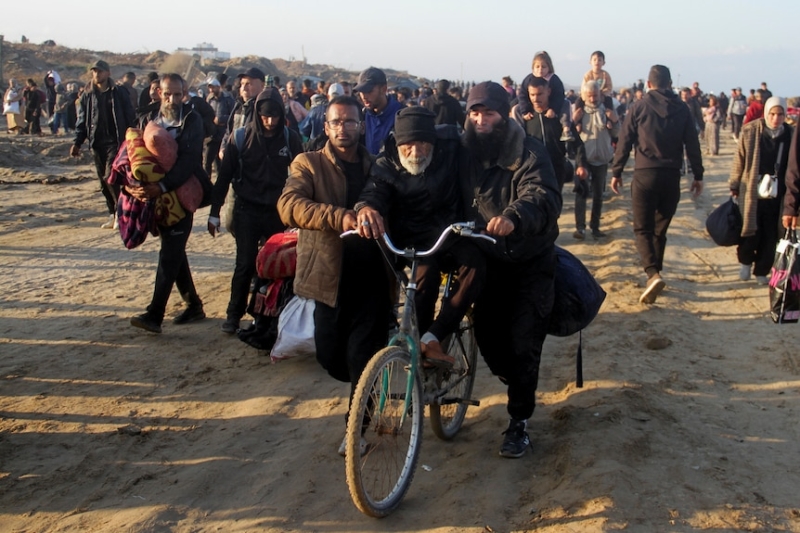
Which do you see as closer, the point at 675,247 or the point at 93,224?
the point at 675,247

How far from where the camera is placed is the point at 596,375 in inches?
245

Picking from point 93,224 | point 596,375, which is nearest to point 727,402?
point 596,375

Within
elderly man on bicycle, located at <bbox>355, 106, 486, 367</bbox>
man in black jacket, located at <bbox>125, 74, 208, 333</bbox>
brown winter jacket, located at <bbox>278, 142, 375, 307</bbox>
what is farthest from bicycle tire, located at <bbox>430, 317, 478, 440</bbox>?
man in black jacket, located at <bbox>125, 74, 208, 333</bbox>

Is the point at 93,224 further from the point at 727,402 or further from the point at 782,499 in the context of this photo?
the point at 782,499

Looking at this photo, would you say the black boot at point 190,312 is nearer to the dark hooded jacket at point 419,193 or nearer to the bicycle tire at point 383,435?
the dark hooded jacket at point 419,193

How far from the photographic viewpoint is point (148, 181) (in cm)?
680

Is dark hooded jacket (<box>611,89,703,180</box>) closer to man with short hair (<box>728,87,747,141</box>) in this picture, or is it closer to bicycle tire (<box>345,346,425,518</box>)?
bicycle tire (<box>345,346,425,518</box>)

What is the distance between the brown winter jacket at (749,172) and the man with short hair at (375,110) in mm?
3539

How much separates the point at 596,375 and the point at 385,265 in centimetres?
232

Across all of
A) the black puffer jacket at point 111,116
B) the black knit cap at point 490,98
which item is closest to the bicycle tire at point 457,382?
the black knit cap at point 490,98

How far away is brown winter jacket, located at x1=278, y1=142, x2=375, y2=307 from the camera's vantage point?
4.38 m

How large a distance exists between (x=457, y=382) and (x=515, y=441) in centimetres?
47

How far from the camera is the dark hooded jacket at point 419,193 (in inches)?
177

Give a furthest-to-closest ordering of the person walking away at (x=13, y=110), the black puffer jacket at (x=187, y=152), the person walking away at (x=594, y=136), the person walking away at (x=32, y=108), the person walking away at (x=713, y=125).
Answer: the person walking away at (x=13, y=110)
the person walking away at (x=32, y=108)
the person walking away at (x=713, y=125)
the person walking away at (x=594, y=136)
the black puffer jacket at (x=187, y=152)
